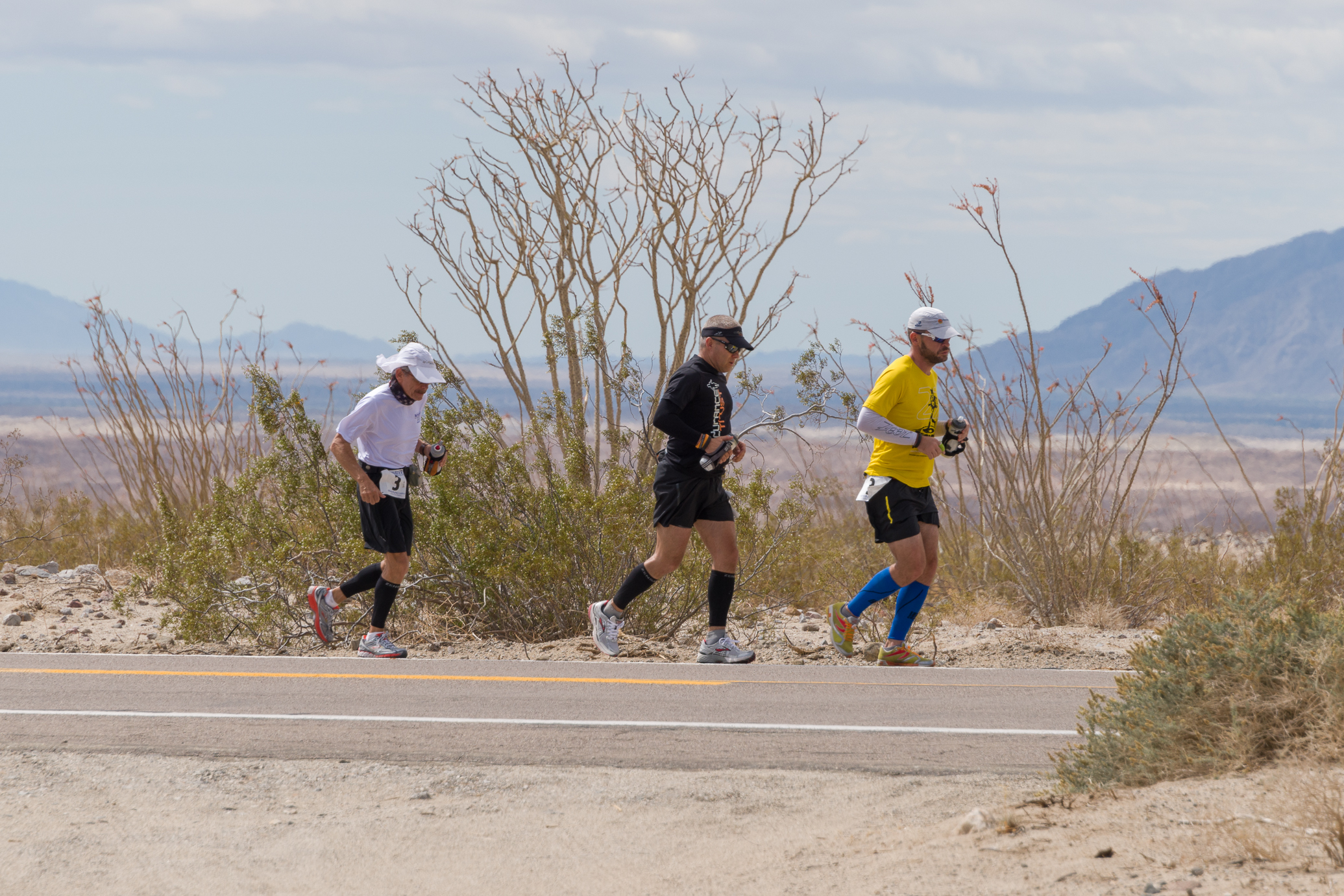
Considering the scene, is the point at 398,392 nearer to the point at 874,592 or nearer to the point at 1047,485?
the point at 874,592

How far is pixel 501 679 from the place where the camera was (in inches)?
319

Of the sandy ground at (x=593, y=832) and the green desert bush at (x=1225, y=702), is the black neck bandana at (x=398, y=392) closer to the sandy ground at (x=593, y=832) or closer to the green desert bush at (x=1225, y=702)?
the sandy ground at (x=593, y=832)

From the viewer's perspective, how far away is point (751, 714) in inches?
276

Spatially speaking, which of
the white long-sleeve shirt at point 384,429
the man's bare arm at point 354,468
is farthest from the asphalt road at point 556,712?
the white long-sleeve shirt at point 384,429

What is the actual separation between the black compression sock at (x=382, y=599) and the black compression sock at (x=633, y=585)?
4.87 feet

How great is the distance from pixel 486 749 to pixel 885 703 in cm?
225

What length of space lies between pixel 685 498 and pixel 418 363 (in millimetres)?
1855

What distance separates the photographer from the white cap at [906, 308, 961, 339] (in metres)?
7.58

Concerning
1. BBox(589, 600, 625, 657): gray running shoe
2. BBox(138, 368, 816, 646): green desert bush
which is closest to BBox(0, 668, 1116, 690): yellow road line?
BBox(589, 600, 625, 657): gray running shoe

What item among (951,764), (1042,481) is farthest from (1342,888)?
(1042,481)

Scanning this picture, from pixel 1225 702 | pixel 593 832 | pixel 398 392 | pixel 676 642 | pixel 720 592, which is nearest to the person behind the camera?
pixel 1225 702

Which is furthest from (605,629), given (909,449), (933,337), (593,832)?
(593,832)

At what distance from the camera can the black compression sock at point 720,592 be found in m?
8.23

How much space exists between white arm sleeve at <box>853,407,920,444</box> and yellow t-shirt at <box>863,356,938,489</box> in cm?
5
